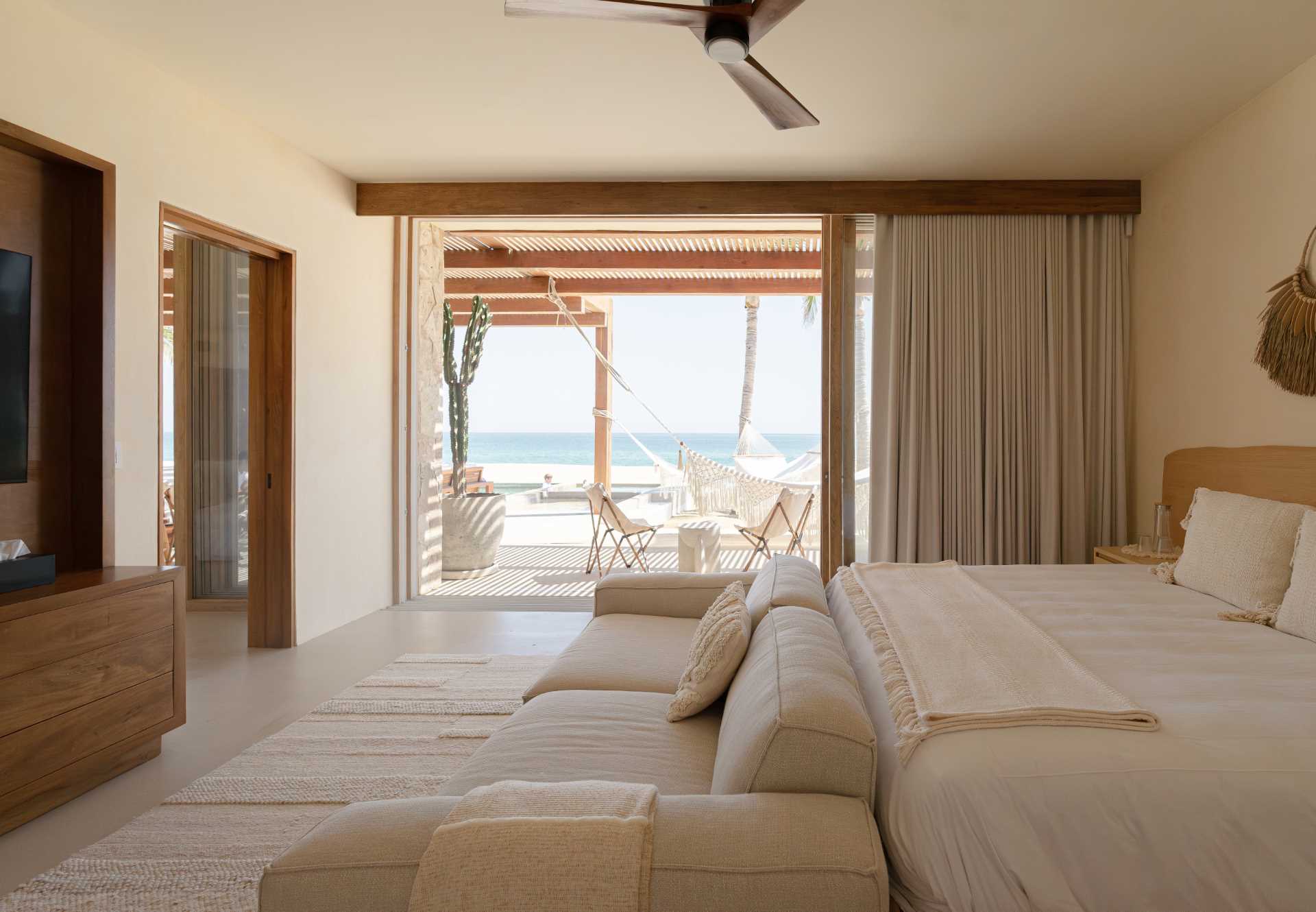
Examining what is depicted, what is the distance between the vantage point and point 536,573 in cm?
643

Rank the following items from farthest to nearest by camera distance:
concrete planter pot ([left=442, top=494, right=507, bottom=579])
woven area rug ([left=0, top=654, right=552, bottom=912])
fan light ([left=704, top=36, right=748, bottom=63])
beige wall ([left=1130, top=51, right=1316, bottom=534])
→ concrete planter pot ([left=442, top=494, right=507, bottom=579])
beige wall ([left=1130, top=51, right=1316, bottom=534])
fan light ([left=704, top=36, right=748, bottom=63])
woven area rug ([left=0, top=654, right=552, bottom=912])

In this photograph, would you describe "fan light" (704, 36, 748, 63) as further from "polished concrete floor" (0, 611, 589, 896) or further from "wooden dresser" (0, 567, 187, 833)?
"polished concrete floor" (0, 611, 589, 896)

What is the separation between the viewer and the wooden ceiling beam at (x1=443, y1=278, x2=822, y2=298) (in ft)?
24.0

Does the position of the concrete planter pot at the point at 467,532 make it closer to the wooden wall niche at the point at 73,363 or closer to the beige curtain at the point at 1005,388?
the beige curtain at the point at 1005,388

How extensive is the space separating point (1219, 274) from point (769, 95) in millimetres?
2438

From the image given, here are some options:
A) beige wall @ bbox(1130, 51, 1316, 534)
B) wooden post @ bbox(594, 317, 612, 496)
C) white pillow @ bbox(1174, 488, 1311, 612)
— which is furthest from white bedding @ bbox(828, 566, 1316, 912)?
wooden post @ bbox(594, 317, 612, 496)

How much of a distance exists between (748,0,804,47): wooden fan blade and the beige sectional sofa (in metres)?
1.47

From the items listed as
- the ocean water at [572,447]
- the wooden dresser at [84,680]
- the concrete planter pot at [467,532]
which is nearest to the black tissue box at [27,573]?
the wooden dresser at [84,680]

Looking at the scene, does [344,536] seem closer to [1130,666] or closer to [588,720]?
[588,720]

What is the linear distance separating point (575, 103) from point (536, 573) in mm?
3801

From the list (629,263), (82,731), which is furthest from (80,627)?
(629,263)

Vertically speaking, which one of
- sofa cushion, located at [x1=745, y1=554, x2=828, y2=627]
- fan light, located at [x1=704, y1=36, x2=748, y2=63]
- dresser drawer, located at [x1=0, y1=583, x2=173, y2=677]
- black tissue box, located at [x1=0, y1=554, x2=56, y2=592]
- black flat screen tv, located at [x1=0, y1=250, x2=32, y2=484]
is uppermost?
fan light, located at [x1=704, y1=36, x2=748, y2=63]

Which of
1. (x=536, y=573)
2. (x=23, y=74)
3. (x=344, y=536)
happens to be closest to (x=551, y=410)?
(x=536, y=573)

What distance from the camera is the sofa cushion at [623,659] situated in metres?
2.26
